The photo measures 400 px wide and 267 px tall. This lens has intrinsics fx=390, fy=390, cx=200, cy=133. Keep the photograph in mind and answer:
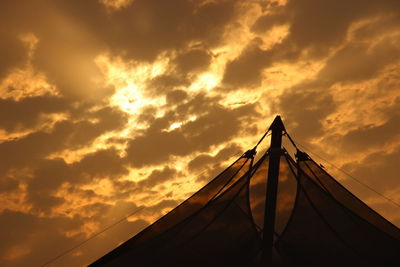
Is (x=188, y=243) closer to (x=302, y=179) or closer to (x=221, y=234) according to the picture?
(x=221, y=234)

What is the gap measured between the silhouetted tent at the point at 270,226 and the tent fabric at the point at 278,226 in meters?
0.01

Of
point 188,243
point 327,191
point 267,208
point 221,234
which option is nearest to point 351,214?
point 327,191

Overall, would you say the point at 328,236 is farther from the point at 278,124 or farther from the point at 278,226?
the point at 278,124

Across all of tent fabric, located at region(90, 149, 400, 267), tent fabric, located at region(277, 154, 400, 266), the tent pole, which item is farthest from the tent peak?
tent fabric, located at region(277, 154, 400, 266)

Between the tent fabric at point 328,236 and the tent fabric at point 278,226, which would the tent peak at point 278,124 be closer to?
the tent fabric at point 278,226

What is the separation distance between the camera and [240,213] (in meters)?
7.00

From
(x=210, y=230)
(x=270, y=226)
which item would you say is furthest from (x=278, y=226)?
(x=210, y=230)

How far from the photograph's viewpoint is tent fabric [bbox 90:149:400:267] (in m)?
6.55

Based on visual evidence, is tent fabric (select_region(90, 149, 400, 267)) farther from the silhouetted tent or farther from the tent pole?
the tent pole

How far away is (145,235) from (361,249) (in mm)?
3703

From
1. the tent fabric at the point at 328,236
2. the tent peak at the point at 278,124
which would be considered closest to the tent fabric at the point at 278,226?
the tent fabric at the point at 328,236

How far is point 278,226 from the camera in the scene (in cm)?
714

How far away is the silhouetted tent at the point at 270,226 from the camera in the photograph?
653cm

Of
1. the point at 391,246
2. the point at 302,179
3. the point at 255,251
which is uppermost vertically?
the point at 302,179
